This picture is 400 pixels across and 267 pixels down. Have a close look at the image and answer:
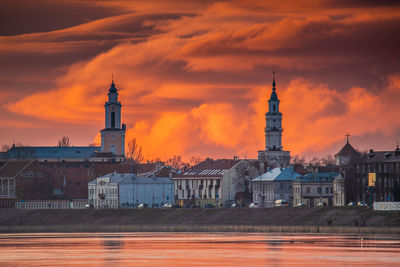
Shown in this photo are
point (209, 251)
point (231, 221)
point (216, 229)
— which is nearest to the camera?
point (209, 251)

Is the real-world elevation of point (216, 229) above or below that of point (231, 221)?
below

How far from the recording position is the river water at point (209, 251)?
90.9 m

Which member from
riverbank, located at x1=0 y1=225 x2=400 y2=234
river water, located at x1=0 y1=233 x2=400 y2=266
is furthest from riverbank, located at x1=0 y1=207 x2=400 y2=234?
river water, located at x1=0 y1=233 x2=400 y2=266

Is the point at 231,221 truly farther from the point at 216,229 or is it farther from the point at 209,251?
the point at 209,251

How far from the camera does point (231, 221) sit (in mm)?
173125

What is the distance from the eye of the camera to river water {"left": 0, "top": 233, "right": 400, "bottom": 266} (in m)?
90.9

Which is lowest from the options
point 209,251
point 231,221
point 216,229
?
point 209,251

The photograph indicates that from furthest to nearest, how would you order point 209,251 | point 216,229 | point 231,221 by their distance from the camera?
point 231,221 → point 216,229 → point 209,251

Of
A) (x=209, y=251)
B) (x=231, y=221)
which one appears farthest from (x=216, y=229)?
(x=209, y=251)

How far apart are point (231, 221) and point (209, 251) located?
70700mm

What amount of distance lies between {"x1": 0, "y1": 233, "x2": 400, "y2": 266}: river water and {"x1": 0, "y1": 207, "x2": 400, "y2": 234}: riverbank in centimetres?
1537

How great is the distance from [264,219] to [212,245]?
189ft

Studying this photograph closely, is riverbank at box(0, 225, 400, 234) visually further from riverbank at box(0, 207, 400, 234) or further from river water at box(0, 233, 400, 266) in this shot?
river water at box(0, 233, 400, 266)

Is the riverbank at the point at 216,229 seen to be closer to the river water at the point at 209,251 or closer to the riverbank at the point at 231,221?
the riverbank at the point at 231,221
